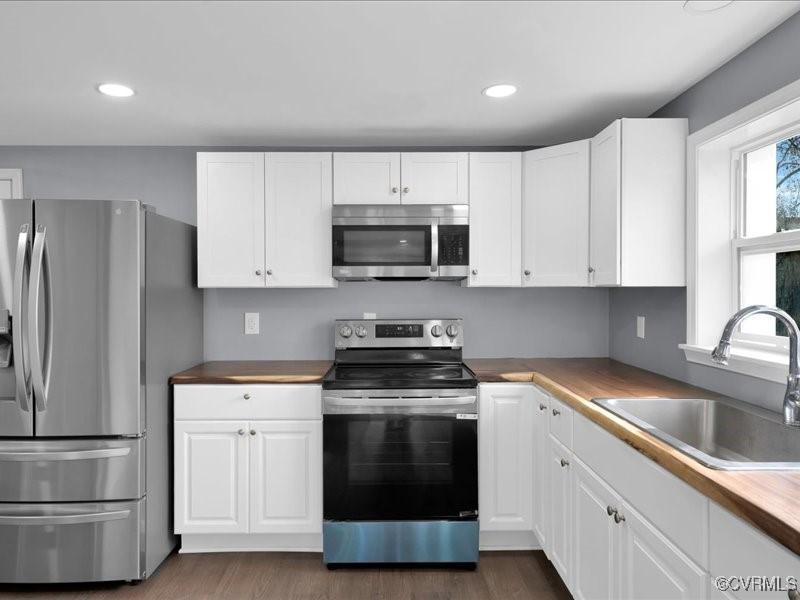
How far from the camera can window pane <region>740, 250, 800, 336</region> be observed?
6.31 feet

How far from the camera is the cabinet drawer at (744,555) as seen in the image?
930mm

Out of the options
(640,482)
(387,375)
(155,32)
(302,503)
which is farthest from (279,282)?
(640,482)

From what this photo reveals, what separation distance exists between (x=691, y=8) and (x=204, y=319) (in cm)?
276

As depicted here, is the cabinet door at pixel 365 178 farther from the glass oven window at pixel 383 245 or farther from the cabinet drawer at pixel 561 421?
the cabinet drawer at pixel 561 421

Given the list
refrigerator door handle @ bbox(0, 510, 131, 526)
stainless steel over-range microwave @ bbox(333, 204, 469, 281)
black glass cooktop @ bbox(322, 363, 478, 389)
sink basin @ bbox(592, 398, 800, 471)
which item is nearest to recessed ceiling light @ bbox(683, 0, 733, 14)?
sink basin @ bbox(592, 398, 800, 471)

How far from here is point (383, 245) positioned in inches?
111

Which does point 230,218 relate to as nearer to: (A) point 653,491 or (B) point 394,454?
(B) point 394,454

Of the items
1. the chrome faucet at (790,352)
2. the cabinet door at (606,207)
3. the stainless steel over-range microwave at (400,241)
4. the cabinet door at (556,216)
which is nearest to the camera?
the chrome faucet at (790,352)

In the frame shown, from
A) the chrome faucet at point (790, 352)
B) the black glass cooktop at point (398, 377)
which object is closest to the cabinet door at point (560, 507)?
the black glass cooktop at point (398, 377)

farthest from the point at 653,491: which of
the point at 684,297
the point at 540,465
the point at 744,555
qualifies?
the point at 684,297

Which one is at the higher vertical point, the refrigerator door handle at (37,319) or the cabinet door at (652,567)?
the refrigerator door handle at (37,319)

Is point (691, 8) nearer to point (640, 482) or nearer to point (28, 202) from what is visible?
point (640, 482)

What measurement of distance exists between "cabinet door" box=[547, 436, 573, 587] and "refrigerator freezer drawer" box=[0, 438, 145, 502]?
184 centimetres
